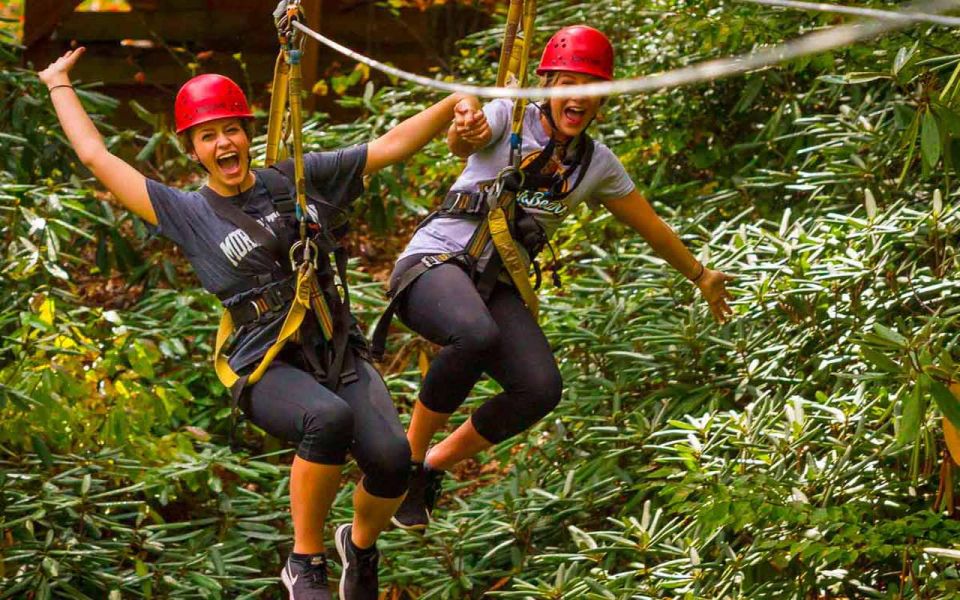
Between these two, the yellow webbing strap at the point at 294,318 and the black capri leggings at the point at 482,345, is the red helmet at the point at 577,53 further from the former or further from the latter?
the yellow webbing strap at the point at 294,318

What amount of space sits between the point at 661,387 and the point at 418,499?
1.51 metres

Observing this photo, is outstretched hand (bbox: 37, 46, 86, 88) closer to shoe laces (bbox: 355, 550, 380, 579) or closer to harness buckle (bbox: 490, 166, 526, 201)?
harness buckle (bbox: 490, 166, 526, 201)

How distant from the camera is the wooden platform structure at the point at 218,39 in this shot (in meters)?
9.25

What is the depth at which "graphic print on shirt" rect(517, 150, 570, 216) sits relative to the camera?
14.1ft

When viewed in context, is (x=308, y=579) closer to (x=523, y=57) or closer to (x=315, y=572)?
(x=315, y=572)

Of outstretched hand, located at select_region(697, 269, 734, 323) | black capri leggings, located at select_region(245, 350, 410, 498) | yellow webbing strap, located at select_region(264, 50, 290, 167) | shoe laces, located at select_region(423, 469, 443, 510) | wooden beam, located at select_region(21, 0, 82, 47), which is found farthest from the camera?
wooden beam, located at select_region(21, 0, 82, 47)

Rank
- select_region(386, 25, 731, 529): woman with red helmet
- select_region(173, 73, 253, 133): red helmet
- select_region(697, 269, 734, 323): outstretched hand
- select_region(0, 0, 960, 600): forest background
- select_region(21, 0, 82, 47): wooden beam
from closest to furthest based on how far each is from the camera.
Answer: select_region(173, 73, 253, 133): red helmet
select_region(386, 25, 731, 529): woman with red helmet
select_region(0, 0, 960, 600): forest background
select_region(697, 269, 734, 323): outstretched hand
select_region(21, 0, 82, 47): wooden beam

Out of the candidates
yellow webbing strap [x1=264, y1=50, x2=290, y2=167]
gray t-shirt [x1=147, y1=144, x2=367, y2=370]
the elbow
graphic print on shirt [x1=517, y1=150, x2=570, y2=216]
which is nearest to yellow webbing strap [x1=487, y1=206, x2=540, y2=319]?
graphic print on shirt [x1=517, y1=150, x2=570, y2=216]

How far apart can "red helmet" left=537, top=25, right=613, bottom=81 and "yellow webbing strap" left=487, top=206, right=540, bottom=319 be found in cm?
45

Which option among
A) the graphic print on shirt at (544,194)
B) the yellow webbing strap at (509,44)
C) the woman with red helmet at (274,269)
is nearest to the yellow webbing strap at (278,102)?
the woman with red helmet at (274,269)

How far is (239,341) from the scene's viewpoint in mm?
4137

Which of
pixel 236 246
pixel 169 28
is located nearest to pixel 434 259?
pixel 236 246

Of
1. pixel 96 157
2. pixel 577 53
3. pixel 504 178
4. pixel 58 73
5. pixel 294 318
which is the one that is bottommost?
pixel 294 318

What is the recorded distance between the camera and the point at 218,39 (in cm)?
952
